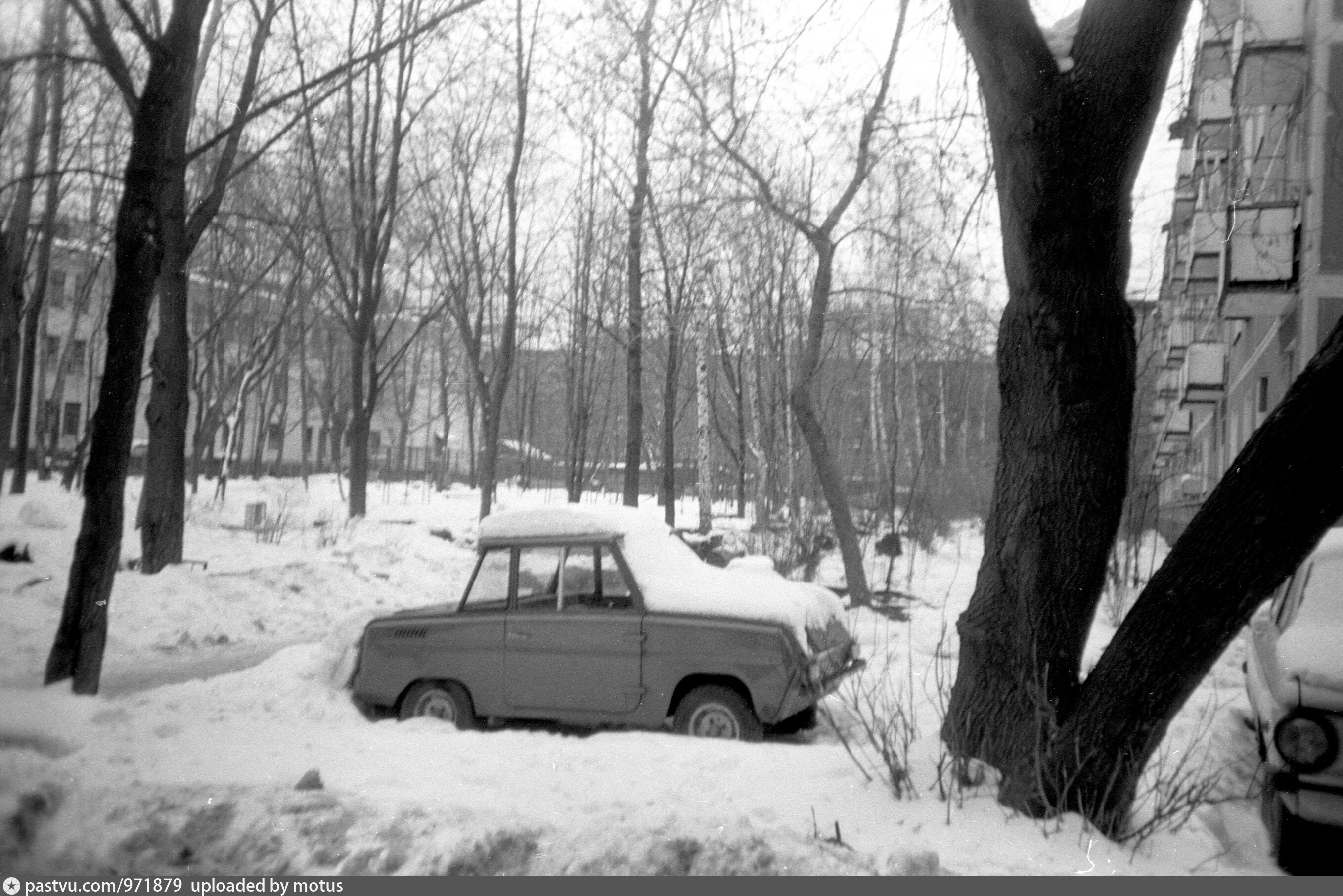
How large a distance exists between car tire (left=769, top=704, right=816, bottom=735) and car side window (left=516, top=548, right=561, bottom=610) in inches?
48.4

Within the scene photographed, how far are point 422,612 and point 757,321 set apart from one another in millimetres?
9736

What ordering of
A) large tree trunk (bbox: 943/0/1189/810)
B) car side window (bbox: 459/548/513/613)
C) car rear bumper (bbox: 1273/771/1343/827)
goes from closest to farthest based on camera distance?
car rear bumper (bbox: 1273/771/1343/827) → large tree trunk (bbox: 943/0/1189/810) → car side window (bbox: 459/548/513/613)

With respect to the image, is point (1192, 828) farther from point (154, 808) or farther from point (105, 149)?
point (105, 149)

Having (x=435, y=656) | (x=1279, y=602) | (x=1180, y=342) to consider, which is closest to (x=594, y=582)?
(x=435, y=656)

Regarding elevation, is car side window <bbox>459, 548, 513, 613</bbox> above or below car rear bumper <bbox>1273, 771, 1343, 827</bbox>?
above

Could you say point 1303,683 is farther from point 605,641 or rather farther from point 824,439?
point 824,439

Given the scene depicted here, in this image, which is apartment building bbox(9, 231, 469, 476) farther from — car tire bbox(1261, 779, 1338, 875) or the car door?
car tire bbox(1261, 779, 1338, 875)

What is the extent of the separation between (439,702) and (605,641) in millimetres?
945

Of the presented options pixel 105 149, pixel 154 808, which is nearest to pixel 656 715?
pixel 154 808

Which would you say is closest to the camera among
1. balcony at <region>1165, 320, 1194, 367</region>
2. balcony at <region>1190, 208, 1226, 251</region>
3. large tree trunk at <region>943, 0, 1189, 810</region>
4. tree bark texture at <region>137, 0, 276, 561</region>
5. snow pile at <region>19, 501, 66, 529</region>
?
large tree trunk at <region>943, 0, 1189, 810</region>

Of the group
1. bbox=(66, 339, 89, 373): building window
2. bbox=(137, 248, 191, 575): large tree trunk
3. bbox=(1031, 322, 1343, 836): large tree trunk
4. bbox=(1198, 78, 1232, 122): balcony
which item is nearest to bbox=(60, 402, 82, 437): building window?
bbox=(66, 339, 89, 373): building window

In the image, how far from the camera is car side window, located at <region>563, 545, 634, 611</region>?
16.4 feet

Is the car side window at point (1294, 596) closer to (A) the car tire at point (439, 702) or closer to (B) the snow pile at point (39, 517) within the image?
(A) the car tire at point (439, 702)

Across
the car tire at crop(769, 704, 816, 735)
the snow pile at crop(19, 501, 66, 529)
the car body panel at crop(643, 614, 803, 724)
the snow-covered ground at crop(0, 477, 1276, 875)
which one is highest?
the snow pile at crop(19, 501, 66, 529)
